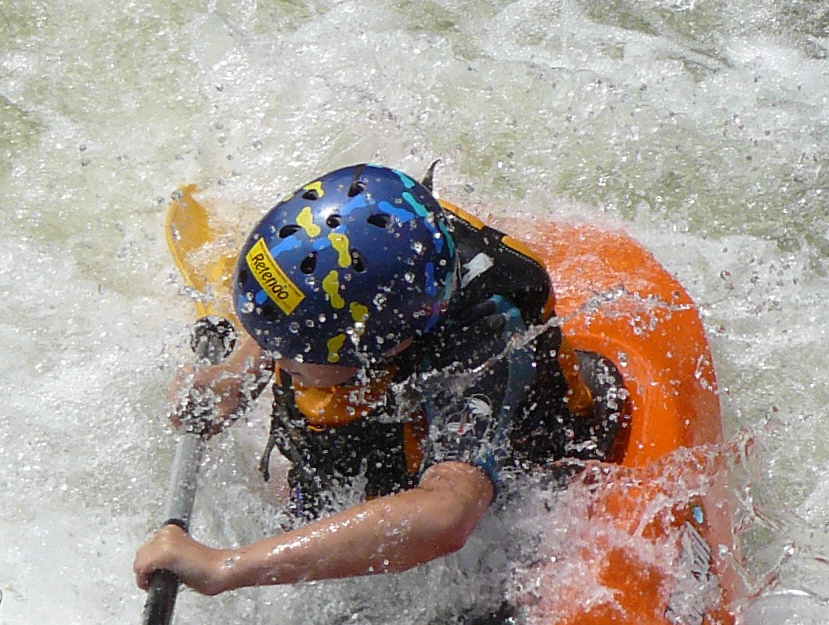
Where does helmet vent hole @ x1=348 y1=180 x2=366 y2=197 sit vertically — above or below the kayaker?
above

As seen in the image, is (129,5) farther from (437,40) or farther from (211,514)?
(211,514)

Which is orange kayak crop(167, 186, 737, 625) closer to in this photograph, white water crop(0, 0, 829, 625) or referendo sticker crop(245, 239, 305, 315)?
white water crop(0, 0, 829, 625)

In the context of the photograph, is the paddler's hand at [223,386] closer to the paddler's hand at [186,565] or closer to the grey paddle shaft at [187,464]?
the grey paddle shaft at [187,464]

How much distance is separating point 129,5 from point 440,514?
10.9 feet

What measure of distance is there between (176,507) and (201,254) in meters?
1.07

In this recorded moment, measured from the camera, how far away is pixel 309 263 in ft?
6.46

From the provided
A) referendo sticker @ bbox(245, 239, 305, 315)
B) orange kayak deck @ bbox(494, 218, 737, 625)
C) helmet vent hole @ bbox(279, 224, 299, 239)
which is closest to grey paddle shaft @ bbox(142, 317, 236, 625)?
referendo sticker @ bbox(245, 239, 305, 315)

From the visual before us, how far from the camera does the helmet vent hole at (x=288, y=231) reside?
2.00 m

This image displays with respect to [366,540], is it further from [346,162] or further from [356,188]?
[346,162]

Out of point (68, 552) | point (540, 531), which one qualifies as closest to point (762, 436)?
point (540, 531)

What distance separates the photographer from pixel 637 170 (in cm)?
395

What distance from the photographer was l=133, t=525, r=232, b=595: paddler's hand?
1981mm

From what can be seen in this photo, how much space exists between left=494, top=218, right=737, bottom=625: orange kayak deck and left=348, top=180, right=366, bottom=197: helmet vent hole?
0.63 meters

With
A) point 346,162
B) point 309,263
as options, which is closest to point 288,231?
point 309,263
